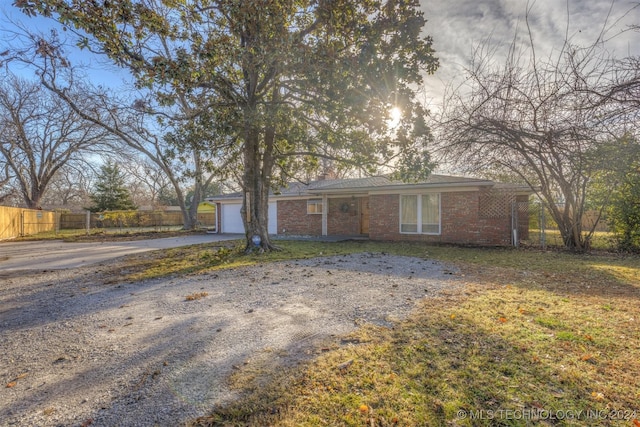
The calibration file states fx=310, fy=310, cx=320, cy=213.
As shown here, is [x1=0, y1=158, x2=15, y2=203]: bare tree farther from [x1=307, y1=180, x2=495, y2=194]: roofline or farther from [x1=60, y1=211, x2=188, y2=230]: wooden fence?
[x1=307, y1=180, x2=495, y2=194]: roofline

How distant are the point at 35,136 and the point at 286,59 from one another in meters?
27.5

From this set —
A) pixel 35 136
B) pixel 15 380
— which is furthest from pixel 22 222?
pixel 15 380

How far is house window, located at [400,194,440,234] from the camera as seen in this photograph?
508 inches

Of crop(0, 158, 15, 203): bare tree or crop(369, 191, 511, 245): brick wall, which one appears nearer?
crop(369, 191, 511, 245): brick wall

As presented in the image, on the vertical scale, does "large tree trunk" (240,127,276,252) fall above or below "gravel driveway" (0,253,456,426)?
above

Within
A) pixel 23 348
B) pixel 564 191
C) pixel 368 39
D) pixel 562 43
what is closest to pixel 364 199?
pixel 564 191

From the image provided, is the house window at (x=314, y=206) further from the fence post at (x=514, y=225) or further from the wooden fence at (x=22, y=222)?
the wooden fence at (x=22, y=222)

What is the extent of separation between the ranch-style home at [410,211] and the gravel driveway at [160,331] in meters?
6.38

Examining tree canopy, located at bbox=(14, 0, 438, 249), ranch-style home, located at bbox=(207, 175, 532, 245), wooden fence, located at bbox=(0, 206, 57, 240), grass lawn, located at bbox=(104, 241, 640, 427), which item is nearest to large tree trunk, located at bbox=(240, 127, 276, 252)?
tree canopy, located at bbox=(14, 0, 438, 249)

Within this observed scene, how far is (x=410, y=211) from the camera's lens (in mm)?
13469

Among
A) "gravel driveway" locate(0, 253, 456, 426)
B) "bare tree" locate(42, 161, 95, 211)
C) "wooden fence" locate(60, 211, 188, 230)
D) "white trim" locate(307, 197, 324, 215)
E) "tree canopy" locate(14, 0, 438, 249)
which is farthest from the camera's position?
"wooden fence" locate(60, 211, 188, 230)

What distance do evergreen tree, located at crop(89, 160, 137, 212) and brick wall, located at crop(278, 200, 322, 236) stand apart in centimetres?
2222

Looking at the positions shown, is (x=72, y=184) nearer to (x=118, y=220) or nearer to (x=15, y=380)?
(x=118, y=220)

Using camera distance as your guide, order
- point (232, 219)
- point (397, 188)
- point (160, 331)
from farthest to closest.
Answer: point (232, 219) → point (397, 188) → point (160, 331)
